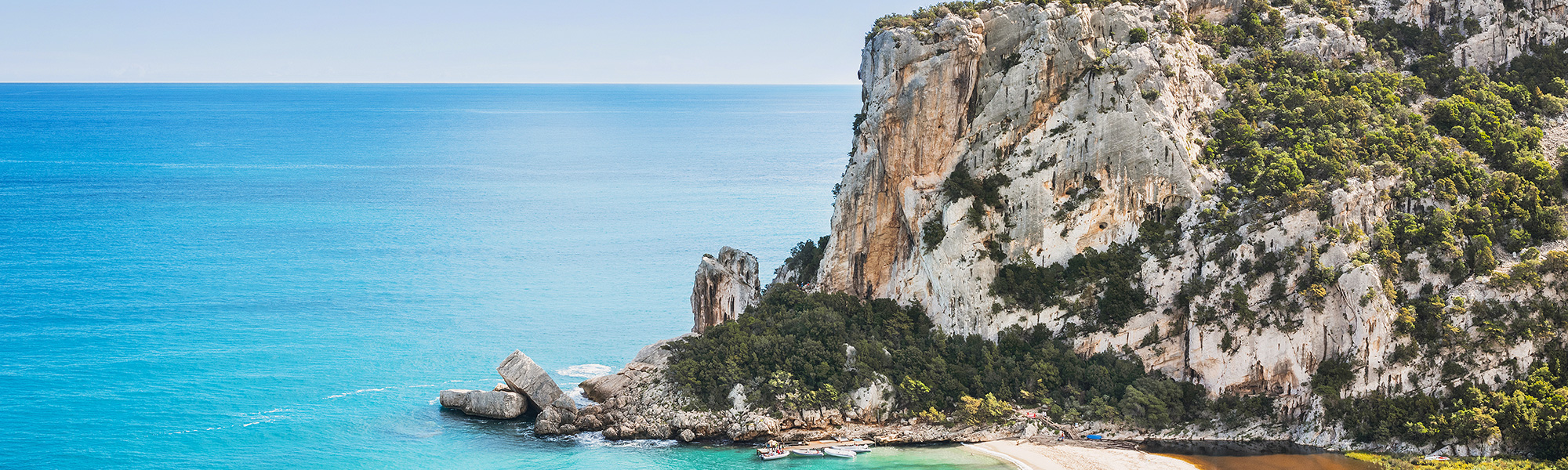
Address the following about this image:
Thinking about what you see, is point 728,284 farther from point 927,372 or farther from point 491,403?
point 927,372

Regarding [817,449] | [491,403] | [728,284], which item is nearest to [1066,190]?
[817,449]

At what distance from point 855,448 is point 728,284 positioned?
14673 mm

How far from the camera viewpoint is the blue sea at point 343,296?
50.4 m

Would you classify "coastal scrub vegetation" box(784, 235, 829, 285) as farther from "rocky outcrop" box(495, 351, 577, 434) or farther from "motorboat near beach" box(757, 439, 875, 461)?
"rocky outcrop" box(495, 351, 577, 434)

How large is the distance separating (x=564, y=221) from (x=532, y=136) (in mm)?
98910

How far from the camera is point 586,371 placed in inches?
2416

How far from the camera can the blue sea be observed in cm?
5038

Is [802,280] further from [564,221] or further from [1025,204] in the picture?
[564,221]

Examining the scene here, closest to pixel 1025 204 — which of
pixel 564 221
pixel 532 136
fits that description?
pixel 564 221

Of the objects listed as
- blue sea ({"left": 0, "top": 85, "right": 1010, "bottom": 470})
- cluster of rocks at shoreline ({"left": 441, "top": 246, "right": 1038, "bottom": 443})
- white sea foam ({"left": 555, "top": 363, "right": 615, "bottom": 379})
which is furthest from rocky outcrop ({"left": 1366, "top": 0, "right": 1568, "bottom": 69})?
white sea foam ({"left": 555, "top": 363, "right": 615, "bottom": 379})

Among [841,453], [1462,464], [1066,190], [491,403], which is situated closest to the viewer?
[1462,464]

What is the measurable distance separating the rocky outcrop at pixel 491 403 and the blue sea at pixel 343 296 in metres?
0.60

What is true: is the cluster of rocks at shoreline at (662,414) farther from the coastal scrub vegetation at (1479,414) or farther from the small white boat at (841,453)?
the coastal scrub vegetation at (1479,414)

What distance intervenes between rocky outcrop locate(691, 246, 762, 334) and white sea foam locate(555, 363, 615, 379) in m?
5.66
